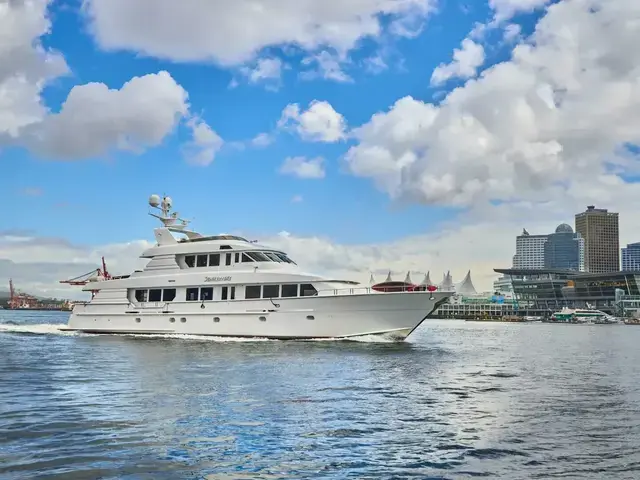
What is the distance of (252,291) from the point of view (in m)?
37.6

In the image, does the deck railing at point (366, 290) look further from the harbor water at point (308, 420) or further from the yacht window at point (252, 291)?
the harbor water at point (308, 420)

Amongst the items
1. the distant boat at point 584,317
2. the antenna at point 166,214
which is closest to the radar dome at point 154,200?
the antenna at point 166,214

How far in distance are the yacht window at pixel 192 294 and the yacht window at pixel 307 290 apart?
7.90 meters

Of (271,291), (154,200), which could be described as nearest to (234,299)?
(271,291)

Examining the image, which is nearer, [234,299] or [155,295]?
[234,299]

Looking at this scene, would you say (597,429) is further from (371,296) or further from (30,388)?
(371,296)

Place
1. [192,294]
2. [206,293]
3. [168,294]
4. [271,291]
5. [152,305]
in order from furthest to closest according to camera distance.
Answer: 1. [152,305]
2. [168,294]
3. [192,294]
4. [206,293]
5. [271,291]

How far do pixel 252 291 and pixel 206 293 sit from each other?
3.65m

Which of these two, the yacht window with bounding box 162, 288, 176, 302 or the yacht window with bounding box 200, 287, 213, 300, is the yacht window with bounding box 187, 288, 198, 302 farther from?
the yacht window with bounding box 162, 288, 176, 302

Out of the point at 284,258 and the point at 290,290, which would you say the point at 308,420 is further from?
the point at 284,258

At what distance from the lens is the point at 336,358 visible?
89.8ft

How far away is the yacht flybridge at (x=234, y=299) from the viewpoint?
115 feet

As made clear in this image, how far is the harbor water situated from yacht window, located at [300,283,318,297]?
9384 millimetres

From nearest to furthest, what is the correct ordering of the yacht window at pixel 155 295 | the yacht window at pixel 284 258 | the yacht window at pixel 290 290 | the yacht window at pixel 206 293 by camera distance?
the yacht window at pixel 290 290
the yacht window at pixel 206 293
the yacht window at pixel 284 258
the yacht window at pixel 155 295
